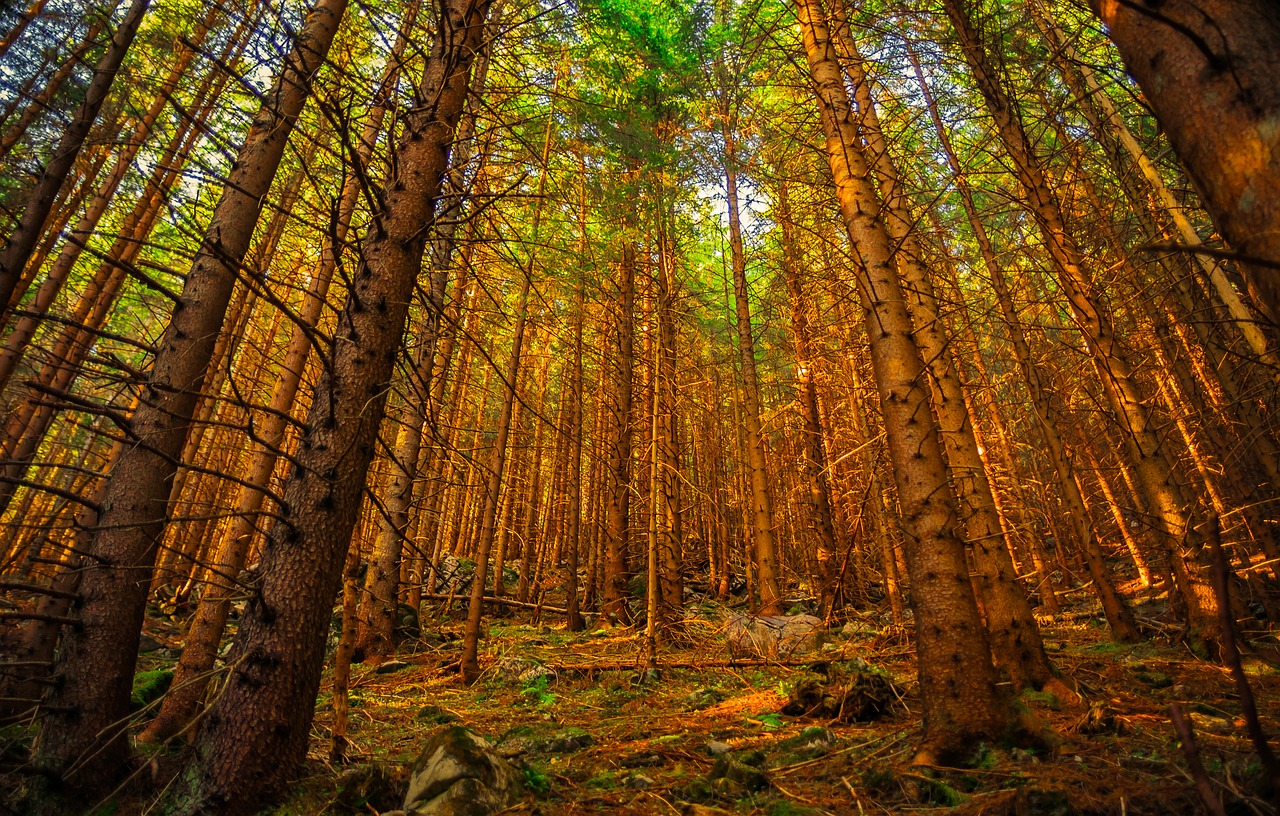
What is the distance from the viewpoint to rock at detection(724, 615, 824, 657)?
7340 millimetres

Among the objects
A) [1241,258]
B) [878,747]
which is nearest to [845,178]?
[1241,258]

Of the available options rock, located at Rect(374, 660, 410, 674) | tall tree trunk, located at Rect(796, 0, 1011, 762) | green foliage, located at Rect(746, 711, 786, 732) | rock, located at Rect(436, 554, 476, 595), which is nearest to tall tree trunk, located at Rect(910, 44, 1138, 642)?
tall tree trunk, located at Rect(796, 0, 1011, 762)

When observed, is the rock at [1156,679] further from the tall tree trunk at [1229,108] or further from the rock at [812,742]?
the tall tree trunk at [1229,108]

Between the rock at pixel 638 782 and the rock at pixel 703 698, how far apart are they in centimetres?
227

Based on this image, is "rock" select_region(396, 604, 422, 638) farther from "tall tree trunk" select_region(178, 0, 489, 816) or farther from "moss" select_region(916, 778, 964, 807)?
"moss" select_region(916, 778, 964, 807)

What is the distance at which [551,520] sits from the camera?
728 inches

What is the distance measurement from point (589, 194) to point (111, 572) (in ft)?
23.6

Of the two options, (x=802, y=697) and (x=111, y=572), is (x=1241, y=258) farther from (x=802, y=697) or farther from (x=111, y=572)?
(x=111, y=572)

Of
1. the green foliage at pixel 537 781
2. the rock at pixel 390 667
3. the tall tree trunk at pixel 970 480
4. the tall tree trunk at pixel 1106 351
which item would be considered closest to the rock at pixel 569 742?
the green foliage at pixel 537 781

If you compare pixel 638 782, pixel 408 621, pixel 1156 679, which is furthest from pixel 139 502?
pixel 1156 679

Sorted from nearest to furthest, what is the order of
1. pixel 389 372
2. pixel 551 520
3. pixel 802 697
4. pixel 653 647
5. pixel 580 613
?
pixel 389 372 → pixel 802 697 → pixel 653 647 → pixel 580 613 → pixel 551 520

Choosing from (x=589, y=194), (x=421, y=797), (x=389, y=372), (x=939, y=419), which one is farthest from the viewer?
(x=589, y=194)

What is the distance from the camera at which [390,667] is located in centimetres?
754

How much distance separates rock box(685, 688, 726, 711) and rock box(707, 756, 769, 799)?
7.61ft
